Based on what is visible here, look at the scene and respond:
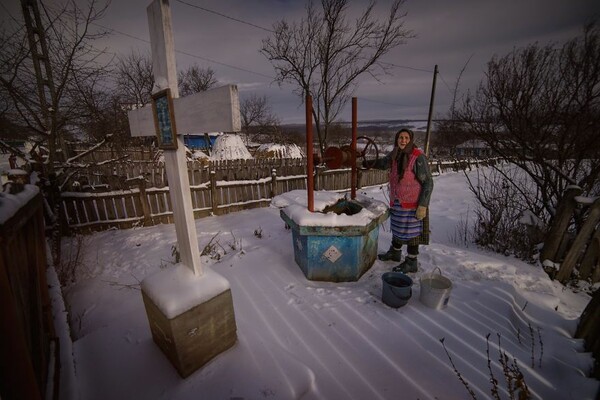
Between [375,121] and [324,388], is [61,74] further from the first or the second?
[375,121]

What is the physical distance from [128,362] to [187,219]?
48.9 inches

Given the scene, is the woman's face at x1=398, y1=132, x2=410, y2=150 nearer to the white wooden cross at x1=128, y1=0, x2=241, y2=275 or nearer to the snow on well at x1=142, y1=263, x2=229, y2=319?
the white wooden cross at x1=128, y1=0, x2=241, y2=275

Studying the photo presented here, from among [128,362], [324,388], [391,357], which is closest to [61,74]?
[128,362]

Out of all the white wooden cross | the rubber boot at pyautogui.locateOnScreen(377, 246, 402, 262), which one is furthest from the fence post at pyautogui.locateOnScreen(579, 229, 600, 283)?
the white wooden cross

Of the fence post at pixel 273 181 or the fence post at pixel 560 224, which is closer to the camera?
the fence post at pixel 560 224

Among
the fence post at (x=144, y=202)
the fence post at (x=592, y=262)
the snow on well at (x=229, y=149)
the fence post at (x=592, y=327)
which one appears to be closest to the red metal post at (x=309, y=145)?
the fence post at (x=592, y=327)

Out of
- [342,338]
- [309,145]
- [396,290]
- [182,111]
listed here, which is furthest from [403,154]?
[182,111]

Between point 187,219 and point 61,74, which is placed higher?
point 61,74

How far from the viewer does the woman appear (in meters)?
3.16

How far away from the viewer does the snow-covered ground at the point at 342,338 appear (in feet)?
5.93

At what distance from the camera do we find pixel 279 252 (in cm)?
420

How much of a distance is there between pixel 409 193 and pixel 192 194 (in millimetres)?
5991

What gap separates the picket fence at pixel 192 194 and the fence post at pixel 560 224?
1108 mm

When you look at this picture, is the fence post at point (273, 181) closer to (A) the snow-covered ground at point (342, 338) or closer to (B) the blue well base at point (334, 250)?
(A) the snow-covered ground at point (342, 338)
